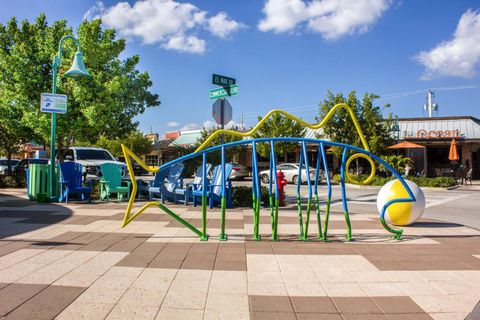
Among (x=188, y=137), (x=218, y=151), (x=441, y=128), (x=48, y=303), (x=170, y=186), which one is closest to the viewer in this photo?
(x=48, y=303)

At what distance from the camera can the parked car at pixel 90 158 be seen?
52.1 ft

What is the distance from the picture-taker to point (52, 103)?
11.4 metres

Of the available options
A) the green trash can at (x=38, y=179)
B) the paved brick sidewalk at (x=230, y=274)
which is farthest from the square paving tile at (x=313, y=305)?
the green trash can at (x=38, y=179)

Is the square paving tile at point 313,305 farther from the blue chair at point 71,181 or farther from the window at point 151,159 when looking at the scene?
the window at point 151,159

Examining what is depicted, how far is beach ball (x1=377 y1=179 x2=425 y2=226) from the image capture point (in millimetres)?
7969

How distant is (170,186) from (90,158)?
6.71 metres

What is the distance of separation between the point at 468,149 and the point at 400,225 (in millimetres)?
23535

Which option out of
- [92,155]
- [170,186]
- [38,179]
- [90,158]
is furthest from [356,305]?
[92,155]

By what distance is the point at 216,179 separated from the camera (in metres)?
11.3

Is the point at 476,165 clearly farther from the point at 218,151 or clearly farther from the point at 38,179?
the point at 38,179

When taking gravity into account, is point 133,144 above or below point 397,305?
above

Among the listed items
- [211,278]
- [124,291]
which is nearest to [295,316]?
[211,278]

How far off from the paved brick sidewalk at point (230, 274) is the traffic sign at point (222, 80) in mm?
3989

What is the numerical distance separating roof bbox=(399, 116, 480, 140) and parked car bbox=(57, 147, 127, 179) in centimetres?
2102
